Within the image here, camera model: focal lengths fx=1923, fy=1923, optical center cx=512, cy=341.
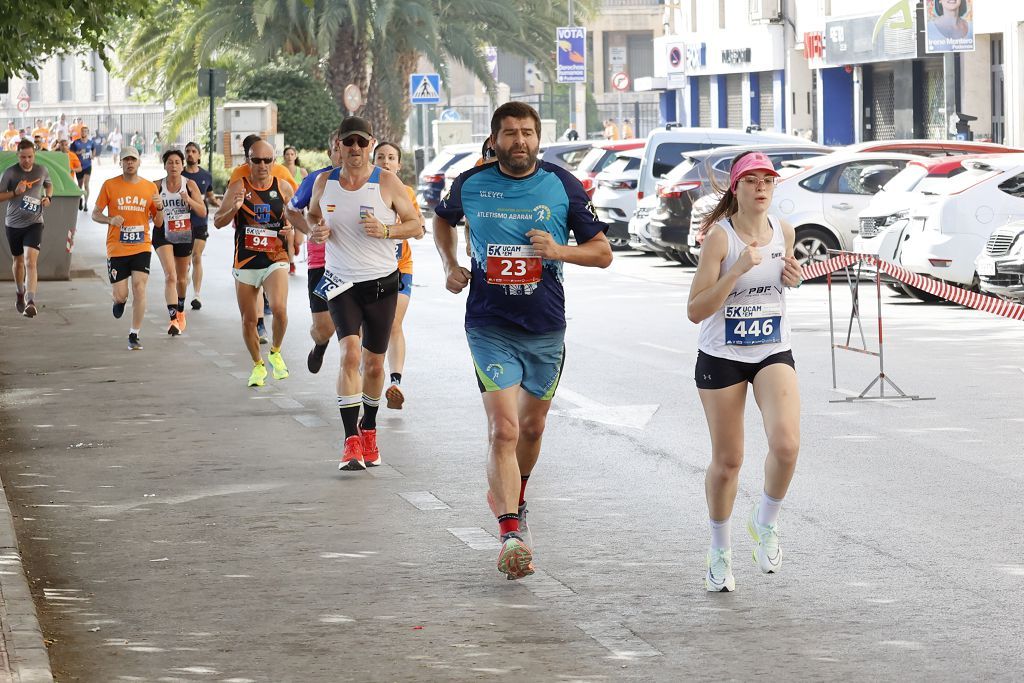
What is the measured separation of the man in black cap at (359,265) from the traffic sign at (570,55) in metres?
31.6

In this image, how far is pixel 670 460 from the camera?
33.6 feet

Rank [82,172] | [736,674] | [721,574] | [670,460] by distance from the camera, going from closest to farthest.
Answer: [736,674] → [721,574] → [670,460] → [82,172]

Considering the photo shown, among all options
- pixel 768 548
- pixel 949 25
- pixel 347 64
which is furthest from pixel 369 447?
pixel 347 64

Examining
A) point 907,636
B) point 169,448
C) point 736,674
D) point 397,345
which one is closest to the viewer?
point 736,674

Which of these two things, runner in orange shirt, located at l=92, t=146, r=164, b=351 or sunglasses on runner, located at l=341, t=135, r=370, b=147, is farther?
runner in orange shirt, located at l=92, t=146, r=164, b=351

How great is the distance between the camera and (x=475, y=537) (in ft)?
27.1

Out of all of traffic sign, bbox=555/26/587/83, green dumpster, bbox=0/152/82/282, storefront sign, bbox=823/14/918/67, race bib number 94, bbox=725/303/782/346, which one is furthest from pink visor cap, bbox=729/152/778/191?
traffic sign, bbox=555/26/587/83

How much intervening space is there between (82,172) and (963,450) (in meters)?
38.1

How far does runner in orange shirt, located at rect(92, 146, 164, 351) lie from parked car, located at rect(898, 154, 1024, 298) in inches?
292

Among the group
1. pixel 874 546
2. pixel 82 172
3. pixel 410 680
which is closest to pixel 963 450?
pixel 874 546

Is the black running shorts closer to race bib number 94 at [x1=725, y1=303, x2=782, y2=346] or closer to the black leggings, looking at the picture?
race bib number 94 at [x1=725, y1=303, x2=782, y2=346]

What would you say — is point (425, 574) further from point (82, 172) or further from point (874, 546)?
point (82, 172)

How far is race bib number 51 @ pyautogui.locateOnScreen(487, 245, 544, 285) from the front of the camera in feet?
24.4

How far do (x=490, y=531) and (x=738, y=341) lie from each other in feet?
5.86
